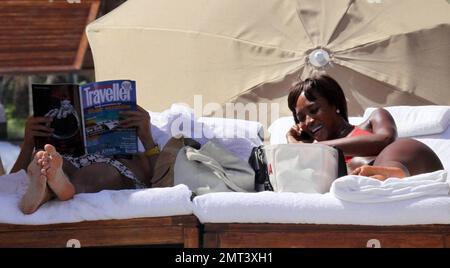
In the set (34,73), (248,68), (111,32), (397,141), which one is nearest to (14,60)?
(34,73)

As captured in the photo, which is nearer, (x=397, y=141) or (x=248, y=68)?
(x=397, y=141)

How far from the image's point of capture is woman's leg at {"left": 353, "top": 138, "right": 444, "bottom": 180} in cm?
289

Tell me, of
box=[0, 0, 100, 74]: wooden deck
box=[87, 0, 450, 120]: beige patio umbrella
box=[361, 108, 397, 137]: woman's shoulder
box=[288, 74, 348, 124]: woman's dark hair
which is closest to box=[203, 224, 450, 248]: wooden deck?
box=[361, 108, 397, 137]: woman's shoulder

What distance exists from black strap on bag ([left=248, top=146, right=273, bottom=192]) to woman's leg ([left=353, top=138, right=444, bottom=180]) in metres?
0.44

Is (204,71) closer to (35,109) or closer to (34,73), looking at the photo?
(35,109)

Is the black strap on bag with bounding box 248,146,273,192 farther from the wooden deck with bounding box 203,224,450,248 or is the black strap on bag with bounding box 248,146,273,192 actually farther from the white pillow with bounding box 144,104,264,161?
the wooden deck with bounding box 203,224,450,248

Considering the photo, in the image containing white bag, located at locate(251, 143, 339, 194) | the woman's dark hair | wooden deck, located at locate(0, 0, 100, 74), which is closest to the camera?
white bag, located at locate(251, 143, 339, 194)

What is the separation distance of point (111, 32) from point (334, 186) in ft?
8.20

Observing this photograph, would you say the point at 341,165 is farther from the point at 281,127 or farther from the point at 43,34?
the point at 43,34

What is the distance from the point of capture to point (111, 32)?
15.5ft

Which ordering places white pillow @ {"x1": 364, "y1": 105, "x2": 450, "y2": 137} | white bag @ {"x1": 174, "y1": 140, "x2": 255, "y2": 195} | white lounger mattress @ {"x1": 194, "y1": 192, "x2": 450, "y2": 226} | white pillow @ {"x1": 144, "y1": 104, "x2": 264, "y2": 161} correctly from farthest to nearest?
white pillow @ {"x1": 364, "y1": 105, "x2": 450, "y2": 137} → white pillow @ {"x1": 144, "y1": 104, "x2": 264, "y2": 161} → white bag @ {"x1": 174, "y1": 140, "x2": 255, "y2": 195} → white lounger mattress @ {"x1": 194, "y1": 192, "x2": 450, "y2": 226}

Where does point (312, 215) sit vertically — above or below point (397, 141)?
below
